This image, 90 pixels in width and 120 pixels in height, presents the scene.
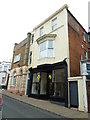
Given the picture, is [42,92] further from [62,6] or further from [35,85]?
[62,6]

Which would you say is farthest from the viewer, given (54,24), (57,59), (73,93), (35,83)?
(35,83)

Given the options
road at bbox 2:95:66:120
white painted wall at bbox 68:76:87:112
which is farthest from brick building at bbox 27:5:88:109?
road at bbox 2:95:66:120

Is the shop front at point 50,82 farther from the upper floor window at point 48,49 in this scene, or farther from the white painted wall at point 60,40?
the upper floor window at point 48,49

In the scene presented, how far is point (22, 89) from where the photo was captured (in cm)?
1631

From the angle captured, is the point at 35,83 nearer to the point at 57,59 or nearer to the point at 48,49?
the point at 57,59

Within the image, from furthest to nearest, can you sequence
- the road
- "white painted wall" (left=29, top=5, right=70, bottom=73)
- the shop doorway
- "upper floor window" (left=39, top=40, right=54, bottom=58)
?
"upper floor window" (left=39, top=40, right=54, bottom=58), "white painted wall" (left=29, top=5, right=70, bottom=73), the shop doorway, the road

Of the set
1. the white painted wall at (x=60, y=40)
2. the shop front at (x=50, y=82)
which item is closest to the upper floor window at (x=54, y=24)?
the white painted wall at (x=60, y=40)

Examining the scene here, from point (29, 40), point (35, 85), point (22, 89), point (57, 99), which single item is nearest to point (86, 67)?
point (57, 99)

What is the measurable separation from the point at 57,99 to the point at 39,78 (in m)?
3.97

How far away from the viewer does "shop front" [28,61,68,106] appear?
10576 mm

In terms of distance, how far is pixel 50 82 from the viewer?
13.8 m

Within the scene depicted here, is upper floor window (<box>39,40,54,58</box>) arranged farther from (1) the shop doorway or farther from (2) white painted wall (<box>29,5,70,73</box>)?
(1) the shop doorway

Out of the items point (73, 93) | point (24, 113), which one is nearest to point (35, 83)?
point (73, 93)

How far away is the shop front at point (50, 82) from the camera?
10576 millimetres
